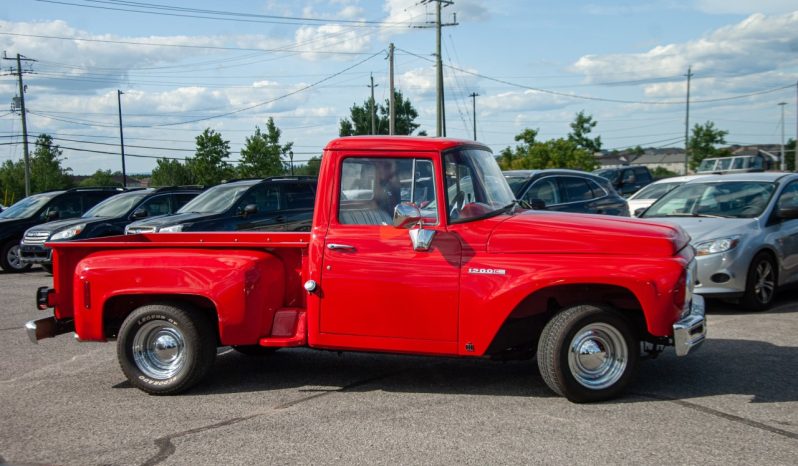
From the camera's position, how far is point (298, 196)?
14.4 meters

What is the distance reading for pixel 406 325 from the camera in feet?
17.9

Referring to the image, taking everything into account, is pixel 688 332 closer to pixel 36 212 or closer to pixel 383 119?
pixel 36 212

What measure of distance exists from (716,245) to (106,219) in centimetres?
1193

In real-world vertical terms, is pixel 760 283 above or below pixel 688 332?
below

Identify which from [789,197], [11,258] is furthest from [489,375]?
[11,258]

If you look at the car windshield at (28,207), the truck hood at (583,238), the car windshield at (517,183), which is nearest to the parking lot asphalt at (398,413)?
the truck hood at (583,238)

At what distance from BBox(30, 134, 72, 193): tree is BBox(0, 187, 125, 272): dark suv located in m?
73.2

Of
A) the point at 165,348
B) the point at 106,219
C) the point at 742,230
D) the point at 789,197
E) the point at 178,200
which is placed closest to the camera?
the point at 165,348

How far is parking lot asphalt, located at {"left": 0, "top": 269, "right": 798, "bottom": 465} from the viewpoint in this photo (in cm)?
445

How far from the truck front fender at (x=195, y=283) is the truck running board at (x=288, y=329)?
0.21 ft

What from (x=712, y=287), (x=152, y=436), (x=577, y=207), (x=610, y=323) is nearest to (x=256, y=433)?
(x=152, y=436)

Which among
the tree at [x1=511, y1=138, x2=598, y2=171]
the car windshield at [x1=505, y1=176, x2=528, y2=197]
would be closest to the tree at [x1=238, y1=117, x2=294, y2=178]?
the tree at [x1=511, y1=138, x2=598, y2=171]

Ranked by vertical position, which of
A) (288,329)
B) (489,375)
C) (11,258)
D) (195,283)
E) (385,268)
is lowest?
(489,375)

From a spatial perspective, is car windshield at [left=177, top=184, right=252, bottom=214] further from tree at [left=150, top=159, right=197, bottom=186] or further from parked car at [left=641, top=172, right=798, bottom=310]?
tree at [left=150, top=159, right=197, bottom=186]
